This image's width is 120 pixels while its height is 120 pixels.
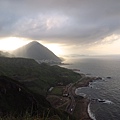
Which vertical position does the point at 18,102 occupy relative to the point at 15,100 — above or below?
below

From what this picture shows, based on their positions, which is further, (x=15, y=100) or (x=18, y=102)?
(x=15, y=100)

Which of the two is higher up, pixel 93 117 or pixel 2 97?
pixel 2 97

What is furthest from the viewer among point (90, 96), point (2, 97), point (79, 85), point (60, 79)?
point (60, 79)

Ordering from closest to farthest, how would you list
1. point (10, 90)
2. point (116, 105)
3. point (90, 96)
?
1. point (10, 90)
2. point (116, 105)
3. point (90, 96)

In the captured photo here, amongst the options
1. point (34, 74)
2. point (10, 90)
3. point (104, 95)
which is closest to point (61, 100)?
point (104, 95)

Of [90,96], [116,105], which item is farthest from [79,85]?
[116,105]

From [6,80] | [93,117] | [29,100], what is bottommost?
[93,117]

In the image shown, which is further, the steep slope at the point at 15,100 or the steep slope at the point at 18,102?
the steep slope at the point at 15,100

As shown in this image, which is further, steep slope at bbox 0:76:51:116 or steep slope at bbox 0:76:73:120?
steep slope at bbox 0:76:51:116

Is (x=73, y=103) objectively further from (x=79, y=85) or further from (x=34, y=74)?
(x=34, y=74)

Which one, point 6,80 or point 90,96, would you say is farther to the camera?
point 90,96
